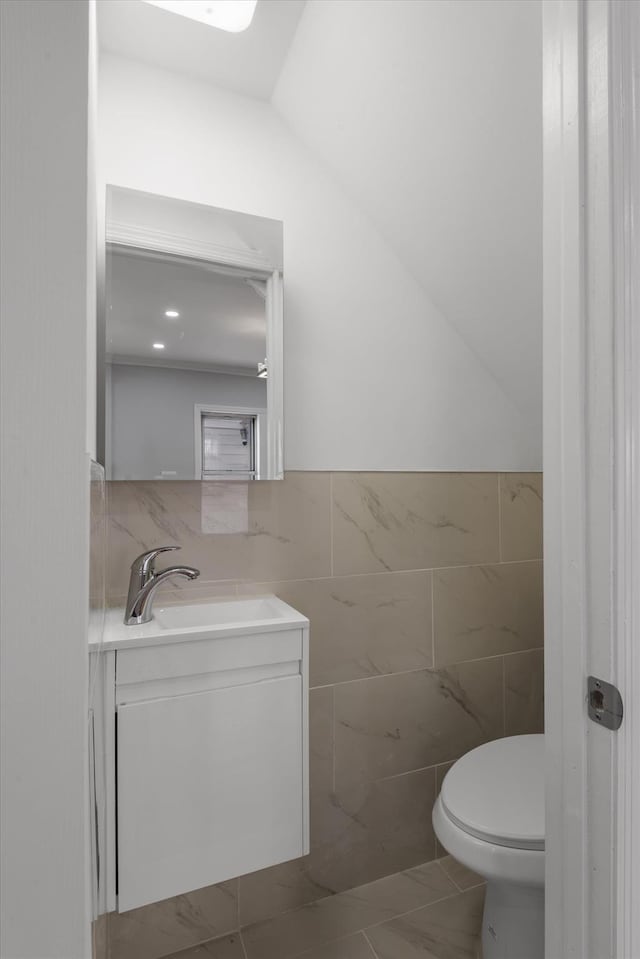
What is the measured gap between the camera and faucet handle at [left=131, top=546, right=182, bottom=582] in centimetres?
128

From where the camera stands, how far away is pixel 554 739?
728 mm

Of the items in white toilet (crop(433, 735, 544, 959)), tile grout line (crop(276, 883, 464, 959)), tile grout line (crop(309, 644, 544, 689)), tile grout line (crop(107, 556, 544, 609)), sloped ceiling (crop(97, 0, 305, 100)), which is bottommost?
tile grout line (crop(276, 883, 464, 959))

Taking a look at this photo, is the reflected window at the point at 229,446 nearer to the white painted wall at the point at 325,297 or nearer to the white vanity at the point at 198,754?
the white painted wall at the point at 325,297

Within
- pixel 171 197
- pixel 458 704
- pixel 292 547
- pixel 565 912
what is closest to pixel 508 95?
pixel 171 197

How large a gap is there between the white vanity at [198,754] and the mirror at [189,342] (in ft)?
1.56

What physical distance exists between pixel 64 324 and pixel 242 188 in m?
1.22

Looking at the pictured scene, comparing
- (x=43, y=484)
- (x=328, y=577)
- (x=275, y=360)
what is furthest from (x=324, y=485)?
(x=43, y=484)

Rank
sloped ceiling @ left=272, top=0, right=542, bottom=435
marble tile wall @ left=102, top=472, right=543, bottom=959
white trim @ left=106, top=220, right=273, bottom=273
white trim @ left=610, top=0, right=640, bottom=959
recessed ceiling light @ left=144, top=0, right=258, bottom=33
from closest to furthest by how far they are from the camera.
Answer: white trim @ left=610, top=0, right=640, bottom=959 → sloped ceiling @ left=272, top=0, right=542, bottom=435 → recessed ceiling light @ left=144, top=0, right=258, bottom=33 → white trim @ left=106, top=220, right=273, bottom=273 → marble tile wall @ left=102, top=472, right=543, bottom=959

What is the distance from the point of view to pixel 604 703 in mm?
657

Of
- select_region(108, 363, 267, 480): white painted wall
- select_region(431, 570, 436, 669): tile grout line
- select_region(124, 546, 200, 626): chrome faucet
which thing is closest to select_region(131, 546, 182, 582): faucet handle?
select_region(124, 546, 200, 626): chrome faucet

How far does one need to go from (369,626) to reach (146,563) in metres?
0.76

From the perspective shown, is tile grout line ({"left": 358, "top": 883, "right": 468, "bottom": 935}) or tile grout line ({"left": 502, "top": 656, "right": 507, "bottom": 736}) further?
tile grout line ({"left": 502, "top": 656, "right": 507, "bottom": 736})

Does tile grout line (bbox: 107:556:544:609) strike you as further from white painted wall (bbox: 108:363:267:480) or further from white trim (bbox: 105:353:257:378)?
white trim (bbox: 105:353:257:378)

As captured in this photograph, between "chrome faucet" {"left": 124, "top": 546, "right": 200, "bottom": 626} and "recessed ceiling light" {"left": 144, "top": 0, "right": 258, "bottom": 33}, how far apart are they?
1334 millimetres
